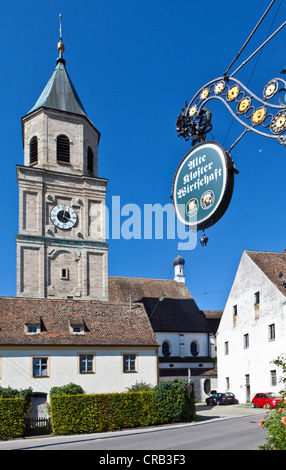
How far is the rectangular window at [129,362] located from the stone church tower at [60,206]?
12.8 metres

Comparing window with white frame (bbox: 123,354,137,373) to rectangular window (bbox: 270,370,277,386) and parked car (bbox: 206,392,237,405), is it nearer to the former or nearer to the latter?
rectangular window (bbox: 270,370,277,386)

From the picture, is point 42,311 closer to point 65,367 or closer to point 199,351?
point 65,367

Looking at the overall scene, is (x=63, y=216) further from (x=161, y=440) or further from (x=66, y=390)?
(x=161, y=440)

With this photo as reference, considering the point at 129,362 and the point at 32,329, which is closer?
the point at 32,329

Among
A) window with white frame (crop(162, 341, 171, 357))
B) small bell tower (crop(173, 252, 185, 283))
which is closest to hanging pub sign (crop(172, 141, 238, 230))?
window with white frame (crop(162, 341, 171, 357))

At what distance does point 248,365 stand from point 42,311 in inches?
760

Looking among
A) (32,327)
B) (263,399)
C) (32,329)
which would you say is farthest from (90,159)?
(263,399)

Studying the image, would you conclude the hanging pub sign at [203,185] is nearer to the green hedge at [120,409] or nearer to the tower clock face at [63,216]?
the green hedge at [120,409]

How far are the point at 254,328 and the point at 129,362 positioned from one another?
1408cm

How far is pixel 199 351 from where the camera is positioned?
62906 mm

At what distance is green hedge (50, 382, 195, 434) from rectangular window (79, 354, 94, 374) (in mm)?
5516

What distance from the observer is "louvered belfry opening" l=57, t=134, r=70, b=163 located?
50156 millimetres

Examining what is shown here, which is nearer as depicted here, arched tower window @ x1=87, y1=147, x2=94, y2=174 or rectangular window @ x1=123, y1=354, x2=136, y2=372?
rectangular window @ x1=123, y1=354, x2=136, y2=372

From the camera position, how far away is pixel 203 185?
10289 millimetres
